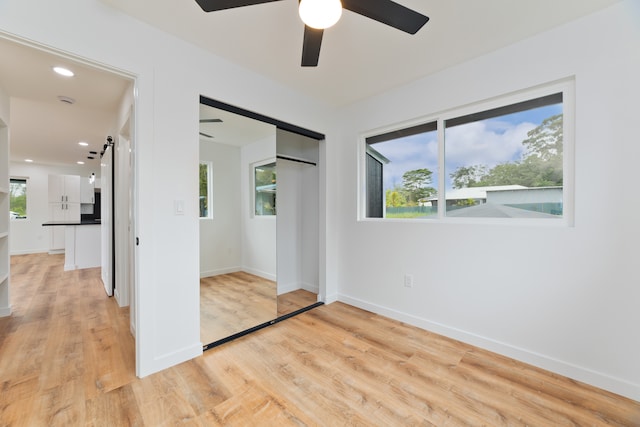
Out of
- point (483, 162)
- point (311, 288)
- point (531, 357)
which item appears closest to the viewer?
point (531, 357)

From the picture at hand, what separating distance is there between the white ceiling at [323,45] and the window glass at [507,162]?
0.57 m

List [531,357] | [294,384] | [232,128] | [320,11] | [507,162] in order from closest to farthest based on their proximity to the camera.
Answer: [320,11] < [294,384] < [531,357] < [507,162] < [232,128]

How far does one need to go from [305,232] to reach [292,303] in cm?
99

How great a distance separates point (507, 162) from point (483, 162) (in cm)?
18

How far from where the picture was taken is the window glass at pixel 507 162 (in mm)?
2047

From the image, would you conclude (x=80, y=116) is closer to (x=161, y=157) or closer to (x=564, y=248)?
(x=161, y=157)

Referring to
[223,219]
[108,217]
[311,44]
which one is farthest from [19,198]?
[311,44]

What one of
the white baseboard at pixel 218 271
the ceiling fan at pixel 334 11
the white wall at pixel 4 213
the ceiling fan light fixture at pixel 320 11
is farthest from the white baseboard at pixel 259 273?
the white wall at pixel 4 213

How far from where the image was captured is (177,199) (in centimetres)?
206

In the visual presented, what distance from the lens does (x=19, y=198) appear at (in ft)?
23.0

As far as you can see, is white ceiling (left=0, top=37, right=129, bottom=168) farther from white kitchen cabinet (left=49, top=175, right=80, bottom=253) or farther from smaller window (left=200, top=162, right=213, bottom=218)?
white kitchen cabinet (left=49, top=175, right=80, bottom=253)

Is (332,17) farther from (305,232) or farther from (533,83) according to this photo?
(305,232)

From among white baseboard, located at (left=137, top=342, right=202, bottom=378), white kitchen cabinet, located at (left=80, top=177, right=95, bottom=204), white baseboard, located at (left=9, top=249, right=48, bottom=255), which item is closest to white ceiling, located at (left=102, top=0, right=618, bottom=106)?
white baseboard, located at (left=137, top=342, right=202, bottom=378)

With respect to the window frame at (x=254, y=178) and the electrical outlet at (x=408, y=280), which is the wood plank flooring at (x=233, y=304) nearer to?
the window frame at (x=254, y=178)
